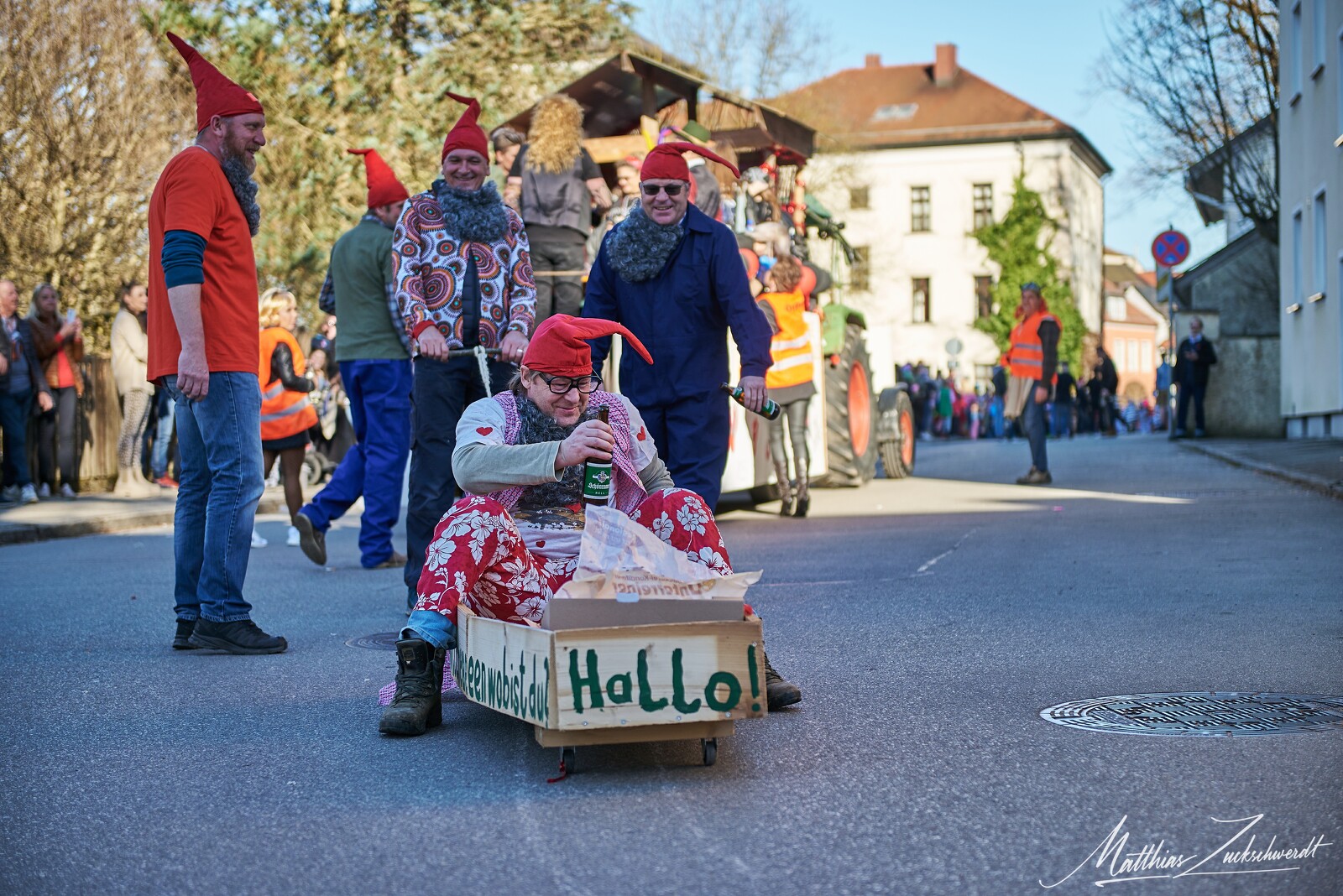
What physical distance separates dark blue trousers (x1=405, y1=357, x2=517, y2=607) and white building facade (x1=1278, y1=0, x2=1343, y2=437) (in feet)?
59.8

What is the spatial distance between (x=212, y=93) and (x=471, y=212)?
1.27m

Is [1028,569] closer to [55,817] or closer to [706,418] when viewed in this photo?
[706,418]

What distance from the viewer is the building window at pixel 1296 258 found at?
27203 mm

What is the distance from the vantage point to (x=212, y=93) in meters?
6.85

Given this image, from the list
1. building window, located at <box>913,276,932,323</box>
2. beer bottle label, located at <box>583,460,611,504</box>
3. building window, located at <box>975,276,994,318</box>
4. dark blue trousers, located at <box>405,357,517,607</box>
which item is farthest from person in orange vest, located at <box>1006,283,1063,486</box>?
building window, located at <box>913,276,932,323</box>

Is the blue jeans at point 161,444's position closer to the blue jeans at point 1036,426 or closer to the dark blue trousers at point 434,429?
the blue jeans at point 1036,426

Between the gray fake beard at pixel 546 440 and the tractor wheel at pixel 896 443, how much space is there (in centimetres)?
1419

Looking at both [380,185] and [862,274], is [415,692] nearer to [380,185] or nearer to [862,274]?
[380,185]

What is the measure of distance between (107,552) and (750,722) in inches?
326

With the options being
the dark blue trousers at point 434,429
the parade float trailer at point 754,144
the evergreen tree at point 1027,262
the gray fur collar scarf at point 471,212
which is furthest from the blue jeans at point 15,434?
the evergreen tree at point 1027,262

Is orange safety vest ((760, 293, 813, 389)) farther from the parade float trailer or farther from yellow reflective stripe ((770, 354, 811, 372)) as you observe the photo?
the parade float trailer

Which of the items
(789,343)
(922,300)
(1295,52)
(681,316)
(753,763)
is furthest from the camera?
(922,300)

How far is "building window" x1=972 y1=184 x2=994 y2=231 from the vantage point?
74.1 metres

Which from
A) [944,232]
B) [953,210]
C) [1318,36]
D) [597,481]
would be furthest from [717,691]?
[953,210]
